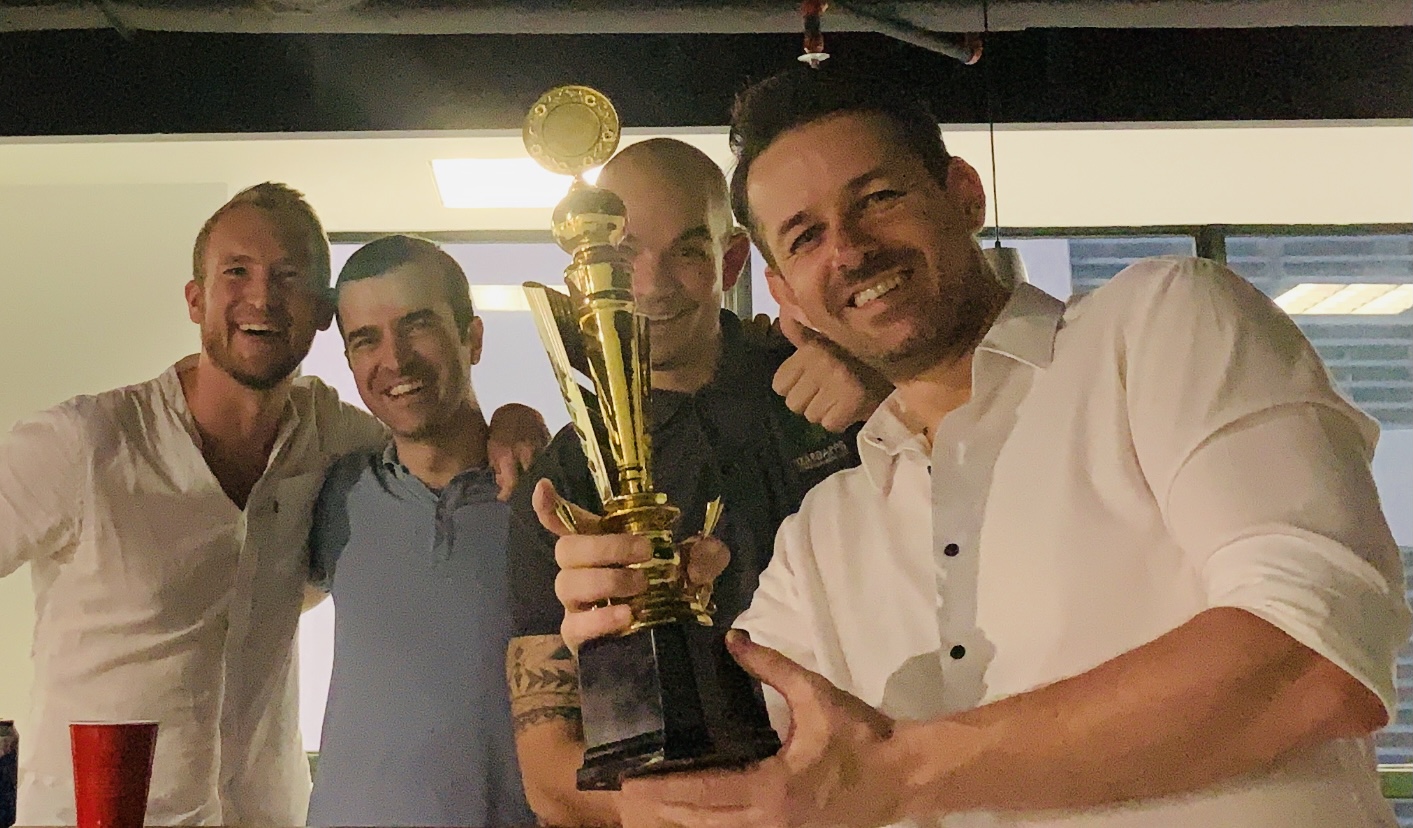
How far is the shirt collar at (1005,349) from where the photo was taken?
1198 millimetres

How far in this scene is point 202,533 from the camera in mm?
1433

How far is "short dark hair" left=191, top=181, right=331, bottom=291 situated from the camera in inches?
58.5

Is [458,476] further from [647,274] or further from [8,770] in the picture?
[8,770]

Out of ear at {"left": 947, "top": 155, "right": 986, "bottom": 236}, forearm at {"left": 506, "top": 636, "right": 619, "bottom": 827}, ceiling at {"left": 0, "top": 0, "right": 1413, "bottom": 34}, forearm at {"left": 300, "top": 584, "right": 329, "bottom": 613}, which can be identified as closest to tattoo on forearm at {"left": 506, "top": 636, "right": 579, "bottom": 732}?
forearm at {"left": 506, "top": 636, "right": 619, "bottom": 827}

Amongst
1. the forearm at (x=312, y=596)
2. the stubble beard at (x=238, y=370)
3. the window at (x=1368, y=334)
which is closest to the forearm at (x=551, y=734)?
the forearm at (x=312, y=596)

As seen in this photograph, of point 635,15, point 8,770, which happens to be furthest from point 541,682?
point 635,15

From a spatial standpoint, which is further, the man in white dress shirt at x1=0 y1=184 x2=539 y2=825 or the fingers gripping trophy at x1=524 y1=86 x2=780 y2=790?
the man in white dress shirt at x1=0 y1=184 x2=539 y2=825

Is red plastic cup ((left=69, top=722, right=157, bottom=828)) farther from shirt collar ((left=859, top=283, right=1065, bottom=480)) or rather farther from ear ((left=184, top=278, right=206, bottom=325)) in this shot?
shirt collar ((left=859, top=283, right=1065, bottom=480))

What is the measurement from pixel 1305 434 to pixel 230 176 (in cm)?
133

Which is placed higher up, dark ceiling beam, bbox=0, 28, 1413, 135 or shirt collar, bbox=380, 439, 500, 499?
dark ceiling beam, bbox=0, 28, 1413, 135

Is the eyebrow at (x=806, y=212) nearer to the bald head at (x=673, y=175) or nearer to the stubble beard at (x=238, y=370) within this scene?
the bald head at (x=673, y=175)

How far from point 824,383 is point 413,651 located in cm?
60

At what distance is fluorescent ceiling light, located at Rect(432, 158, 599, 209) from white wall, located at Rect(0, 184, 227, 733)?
31 centimetres

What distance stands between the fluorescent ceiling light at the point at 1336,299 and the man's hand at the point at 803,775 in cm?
99
